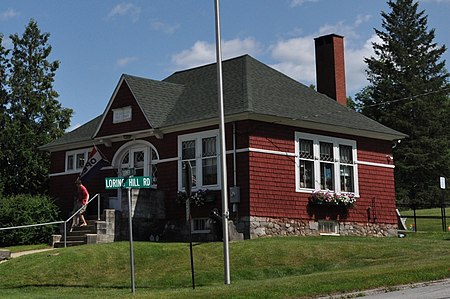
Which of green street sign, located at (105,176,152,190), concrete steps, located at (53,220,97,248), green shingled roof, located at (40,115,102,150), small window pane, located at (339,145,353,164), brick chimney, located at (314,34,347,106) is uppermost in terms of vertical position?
brick chimney, located at (314,34,347,106)

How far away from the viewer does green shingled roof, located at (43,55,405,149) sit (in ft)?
92.9

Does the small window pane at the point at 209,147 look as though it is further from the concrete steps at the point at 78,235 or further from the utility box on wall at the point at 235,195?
the concrete steps at the point at 78,235

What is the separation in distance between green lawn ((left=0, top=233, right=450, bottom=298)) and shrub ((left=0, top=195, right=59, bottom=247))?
23.9 feet

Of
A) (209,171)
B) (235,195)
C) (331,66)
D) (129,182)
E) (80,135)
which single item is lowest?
(129,182)

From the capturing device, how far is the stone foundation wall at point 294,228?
86.8ft

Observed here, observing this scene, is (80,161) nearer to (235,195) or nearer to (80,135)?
(80,135)

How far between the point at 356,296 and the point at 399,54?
50.2 m

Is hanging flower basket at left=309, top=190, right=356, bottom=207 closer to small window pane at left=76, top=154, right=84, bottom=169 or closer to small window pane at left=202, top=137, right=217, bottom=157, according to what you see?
small window pane at left=202, top=137, right=217, bottom=157

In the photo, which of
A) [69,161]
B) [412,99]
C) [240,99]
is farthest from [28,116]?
[412,99]

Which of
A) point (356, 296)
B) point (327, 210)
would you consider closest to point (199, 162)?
point (327, 210)

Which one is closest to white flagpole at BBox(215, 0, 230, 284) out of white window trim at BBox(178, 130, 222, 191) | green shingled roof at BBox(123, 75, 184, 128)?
white window trim at BBox(178, 130, 222, 191)

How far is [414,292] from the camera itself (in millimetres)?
14914

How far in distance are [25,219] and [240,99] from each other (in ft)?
33.5

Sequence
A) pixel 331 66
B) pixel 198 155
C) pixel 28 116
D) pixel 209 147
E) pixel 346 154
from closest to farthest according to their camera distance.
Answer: pixel 209 147
pixel 198 155
pixel 346 154
pixel 331 66
pixel 28 116
